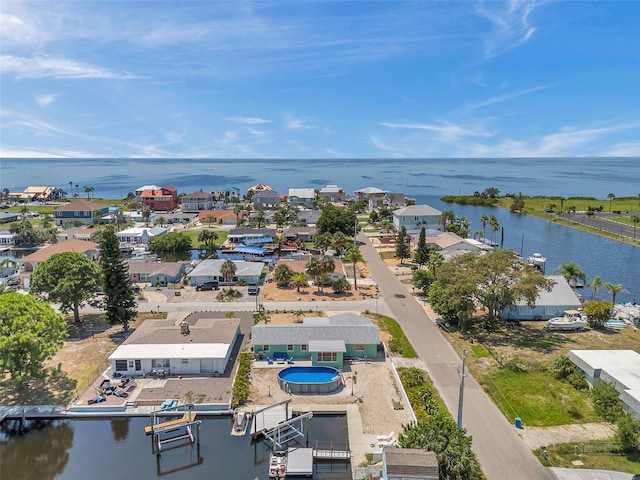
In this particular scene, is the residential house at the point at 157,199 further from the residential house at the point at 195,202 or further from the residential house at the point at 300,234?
the residential house at the point at 300,234

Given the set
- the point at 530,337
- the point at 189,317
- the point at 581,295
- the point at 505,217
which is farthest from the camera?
the point at 505,217

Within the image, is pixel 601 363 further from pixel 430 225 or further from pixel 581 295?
pixel 430 225

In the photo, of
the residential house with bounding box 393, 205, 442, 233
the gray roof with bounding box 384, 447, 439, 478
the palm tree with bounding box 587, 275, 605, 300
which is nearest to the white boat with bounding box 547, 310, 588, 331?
the palm tree with bounding box 587, 275, 605, 300

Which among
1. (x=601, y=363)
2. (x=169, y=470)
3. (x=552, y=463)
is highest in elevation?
(x=601, y=363)

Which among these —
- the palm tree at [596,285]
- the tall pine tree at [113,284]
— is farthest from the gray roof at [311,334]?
the palm tree at [596,285]

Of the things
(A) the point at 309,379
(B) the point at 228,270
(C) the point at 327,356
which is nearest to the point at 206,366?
(A) the point at 309,379

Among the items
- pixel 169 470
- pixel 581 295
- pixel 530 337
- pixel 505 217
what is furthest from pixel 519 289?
pixel 505 217
